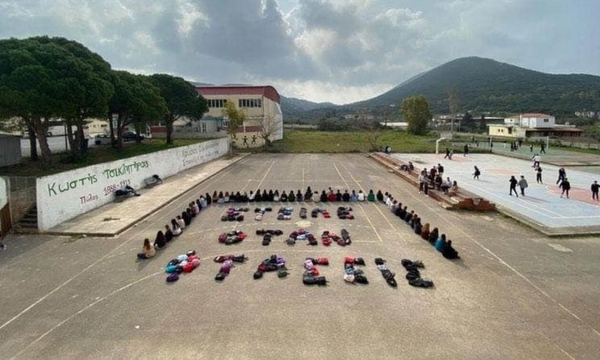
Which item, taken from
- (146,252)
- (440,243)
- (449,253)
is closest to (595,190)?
(440,243)

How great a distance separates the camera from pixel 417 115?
85562mm

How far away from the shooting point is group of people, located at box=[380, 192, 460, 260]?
14320 millimetres

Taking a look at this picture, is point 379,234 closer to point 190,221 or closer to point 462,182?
point 190,221

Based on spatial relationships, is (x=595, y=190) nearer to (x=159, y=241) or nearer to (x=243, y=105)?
(x=159, y=241)

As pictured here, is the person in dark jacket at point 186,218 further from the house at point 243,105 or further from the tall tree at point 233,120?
the house at point 243,105

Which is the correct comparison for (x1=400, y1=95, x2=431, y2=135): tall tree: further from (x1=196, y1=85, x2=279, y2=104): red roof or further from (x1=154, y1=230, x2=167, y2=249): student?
(x1=154, y1=230, x2=167, y2=249): student

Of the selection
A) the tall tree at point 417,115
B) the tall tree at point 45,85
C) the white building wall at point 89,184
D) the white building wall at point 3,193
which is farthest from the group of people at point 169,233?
the tall tree at point 417,115

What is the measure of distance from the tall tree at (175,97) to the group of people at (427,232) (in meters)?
39.6

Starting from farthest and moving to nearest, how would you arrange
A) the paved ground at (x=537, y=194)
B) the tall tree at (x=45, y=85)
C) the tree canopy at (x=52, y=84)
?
the tree canopy at (x=52, y=84) → the tall tree at (x=45, y=85) → the paved ground at (x=537, y=194)

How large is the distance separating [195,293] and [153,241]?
5744mm

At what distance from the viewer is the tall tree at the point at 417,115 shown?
85688mm

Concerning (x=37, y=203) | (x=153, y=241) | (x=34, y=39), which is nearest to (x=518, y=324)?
(x=153, y=241)

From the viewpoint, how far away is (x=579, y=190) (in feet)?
87.1

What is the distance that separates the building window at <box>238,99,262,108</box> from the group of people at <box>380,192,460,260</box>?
4687cm
